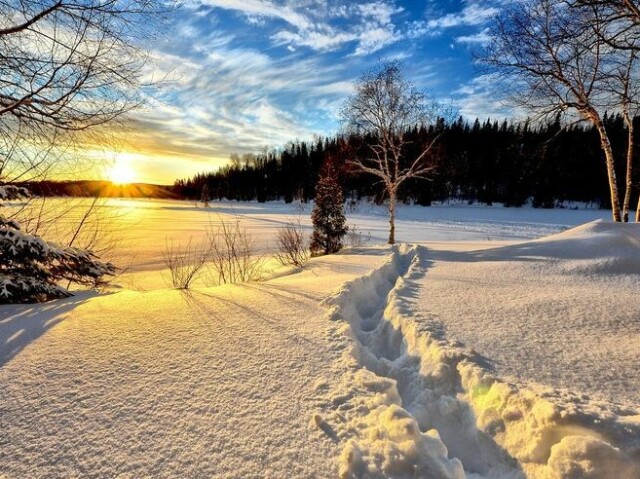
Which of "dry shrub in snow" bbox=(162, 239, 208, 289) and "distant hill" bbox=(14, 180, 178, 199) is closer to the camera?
"distant hill" bbox=(14, 180, 178, 199)

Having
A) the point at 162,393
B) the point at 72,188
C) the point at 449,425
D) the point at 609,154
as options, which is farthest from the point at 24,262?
the point at 609,154

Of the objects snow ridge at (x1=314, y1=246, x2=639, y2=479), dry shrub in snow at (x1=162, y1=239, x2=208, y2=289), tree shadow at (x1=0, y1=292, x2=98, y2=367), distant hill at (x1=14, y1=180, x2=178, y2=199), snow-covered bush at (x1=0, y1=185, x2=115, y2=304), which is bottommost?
dry shrub in snow at (x1=162, y1=239, x2=208, y2=289)

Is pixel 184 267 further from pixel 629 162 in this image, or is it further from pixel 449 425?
pixel 629 162

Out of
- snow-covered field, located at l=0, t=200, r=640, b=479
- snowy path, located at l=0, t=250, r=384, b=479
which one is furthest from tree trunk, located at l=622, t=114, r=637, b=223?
snowy path, located at l=0, t=250, r=384, b=479

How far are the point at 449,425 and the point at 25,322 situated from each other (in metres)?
3.63

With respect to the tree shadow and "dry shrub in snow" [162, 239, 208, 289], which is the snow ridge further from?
"dry shrub in snow" [162, 239, 208, 289]

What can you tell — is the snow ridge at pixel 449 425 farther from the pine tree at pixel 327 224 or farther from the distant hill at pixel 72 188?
the pine tree at pixel 327 224

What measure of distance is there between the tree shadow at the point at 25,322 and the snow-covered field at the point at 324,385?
0.02 m

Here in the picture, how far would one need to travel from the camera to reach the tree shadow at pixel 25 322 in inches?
97.8

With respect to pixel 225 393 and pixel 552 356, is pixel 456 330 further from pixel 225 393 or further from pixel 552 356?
pixel 225 393

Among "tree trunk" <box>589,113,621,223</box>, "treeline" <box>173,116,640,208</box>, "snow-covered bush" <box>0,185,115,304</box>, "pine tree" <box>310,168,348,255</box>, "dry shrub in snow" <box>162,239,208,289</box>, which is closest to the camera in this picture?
"snow-covered bush" <box>0,185,115,304</box>

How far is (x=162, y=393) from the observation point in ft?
6.44

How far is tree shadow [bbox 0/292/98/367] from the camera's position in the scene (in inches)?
97.8

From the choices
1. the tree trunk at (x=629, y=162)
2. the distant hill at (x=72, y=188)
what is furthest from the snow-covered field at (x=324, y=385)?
the tree trunk at (x=629, y=162)
